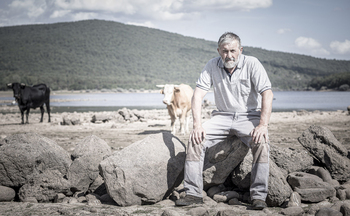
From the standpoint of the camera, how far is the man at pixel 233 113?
4.45 meters

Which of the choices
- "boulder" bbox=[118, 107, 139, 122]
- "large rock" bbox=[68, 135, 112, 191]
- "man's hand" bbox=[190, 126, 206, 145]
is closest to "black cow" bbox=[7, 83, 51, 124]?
"boulder" bbox=[118, 107, 139, 122]

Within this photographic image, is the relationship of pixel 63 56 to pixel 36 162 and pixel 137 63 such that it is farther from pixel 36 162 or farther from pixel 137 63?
pixel 36 162

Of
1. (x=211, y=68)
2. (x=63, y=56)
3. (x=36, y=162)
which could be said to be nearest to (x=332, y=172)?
(x=211, y=68)

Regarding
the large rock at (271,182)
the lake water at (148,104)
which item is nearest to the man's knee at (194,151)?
the large rock at (271,182)

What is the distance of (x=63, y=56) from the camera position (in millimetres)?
183500

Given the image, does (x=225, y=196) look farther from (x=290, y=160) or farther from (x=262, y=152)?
(x=290, y=160)

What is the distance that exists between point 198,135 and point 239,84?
1.04 m

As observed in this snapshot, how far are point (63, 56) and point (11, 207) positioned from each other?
632 feet

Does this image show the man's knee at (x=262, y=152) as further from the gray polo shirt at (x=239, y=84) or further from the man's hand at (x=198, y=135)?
the man's hand at (x=198, y=135)

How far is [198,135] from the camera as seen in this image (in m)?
4.57

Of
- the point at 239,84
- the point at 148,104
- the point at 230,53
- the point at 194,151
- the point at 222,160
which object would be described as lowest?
the point at 148,104

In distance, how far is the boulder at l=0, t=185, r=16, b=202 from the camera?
5.09 meters

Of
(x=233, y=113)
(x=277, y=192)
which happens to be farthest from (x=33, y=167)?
(x=277, y=192)

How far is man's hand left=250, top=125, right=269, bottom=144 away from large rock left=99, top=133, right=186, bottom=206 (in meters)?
1.39
